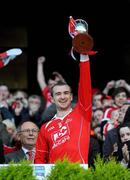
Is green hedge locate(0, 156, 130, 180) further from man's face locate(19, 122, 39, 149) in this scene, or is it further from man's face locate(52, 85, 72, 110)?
man's face locate(19, 122, 39, 149)

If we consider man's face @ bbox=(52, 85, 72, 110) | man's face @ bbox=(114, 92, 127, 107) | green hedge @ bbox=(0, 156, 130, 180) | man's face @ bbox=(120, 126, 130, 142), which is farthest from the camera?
man's face @ bbox=(114, 92, 127, 107)

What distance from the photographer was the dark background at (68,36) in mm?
14578

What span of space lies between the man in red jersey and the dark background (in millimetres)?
9178

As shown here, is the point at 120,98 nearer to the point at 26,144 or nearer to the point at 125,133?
the point at 125,133

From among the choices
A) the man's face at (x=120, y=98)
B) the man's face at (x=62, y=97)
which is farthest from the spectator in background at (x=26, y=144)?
the man's face at (x=120, y=98)

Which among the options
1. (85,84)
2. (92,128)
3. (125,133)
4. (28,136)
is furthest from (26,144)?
(92,128)

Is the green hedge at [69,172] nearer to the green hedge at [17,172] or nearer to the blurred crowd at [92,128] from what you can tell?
the green hedge at [17,172]

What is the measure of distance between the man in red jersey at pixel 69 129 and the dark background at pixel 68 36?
361 inches

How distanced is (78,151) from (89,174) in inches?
40.2

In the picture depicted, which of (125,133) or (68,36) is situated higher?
(68,36)

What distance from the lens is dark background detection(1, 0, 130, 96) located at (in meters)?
14.6

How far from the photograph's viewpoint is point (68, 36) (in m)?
14.6

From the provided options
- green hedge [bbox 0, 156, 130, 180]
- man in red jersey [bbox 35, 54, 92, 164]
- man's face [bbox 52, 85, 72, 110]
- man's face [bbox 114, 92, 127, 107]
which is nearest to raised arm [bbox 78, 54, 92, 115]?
man in red jersey [bbox 35, 54, 92, 164]

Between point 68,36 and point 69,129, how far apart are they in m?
9.49
